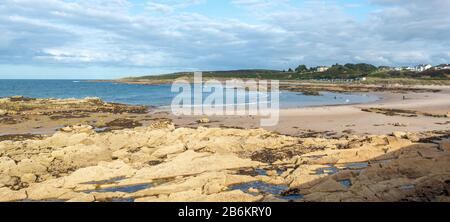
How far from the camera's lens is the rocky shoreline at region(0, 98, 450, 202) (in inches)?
487

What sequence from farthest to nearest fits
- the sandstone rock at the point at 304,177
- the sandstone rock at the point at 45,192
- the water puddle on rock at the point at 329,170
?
the water puddle on rock at the point at 329,170, the sandstone rock at the point at 304,177, the sandstone rock at the point at 45,192

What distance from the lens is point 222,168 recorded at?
16047 millimetres

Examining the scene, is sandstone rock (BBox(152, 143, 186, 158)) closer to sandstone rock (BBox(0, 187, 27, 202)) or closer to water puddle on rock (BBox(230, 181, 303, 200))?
water puddle on rock (BBox(230, 181, 303, 200))

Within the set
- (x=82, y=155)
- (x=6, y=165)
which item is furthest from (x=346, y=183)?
(x=6, y=165)

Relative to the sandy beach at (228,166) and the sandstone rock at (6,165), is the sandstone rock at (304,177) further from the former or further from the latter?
the sandstone rock at (6,165)

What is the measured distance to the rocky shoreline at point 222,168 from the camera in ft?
40.6

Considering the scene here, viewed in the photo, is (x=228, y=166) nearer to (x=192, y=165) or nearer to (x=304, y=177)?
(x=192, y=165)

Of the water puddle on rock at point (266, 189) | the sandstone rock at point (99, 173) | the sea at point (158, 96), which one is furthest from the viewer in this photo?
the sea at point (158, 96)

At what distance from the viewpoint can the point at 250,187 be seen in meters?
13.9

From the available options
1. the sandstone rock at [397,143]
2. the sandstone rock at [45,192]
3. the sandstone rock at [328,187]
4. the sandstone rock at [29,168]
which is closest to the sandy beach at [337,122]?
the sandstone rock at [397,143]

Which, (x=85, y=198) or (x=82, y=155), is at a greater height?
(x=82, y=155)

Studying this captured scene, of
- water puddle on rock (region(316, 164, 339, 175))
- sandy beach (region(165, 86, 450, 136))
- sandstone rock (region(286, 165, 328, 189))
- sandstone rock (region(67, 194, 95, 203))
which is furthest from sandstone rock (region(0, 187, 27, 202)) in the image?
sandy beach (region(165, 86, 450, 136))
